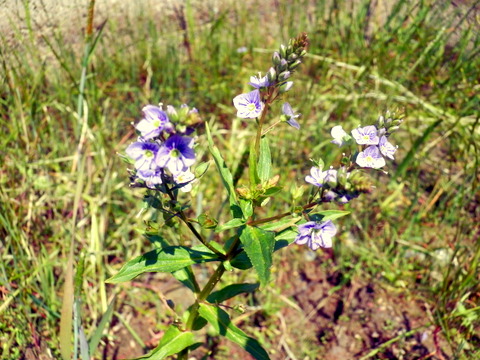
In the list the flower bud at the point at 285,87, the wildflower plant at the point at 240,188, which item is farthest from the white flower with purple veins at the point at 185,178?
the flower bud at the point at 285,87

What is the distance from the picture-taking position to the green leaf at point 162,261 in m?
2.18

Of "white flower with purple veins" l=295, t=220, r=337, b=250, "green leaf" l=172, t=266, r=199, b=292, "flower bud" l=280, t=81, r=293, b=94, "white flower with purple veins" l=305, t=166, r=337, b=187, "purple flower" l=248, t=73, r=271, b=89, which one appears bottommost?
"green leaf" l=172, t=266, r=199, b=292

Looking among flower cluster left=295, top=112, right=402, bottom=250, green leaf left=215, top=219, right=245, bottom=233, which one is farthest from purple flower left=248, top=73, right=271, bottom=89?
green leaf left=215, top=219, right=245, bottom=233

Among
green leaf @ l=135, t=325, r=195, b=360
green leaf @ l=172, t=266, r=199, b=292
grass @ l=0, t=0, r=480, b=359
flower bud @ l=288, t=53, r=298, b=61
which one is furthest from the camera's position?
grass @ l=0, t=0, r=480, b=359

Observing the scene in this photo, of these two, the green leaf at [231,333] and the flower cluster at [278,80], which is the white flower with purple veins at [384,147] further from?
the green leaf at [231,333]

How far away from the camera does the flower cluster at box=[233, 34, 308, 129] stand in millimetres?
2105

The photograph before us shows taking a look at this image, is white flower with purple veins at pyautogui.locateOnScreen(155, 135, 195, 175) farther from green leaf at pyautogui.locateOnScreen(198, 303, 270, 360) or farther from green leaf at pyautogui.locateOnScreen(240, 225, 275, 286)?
green leaf at pyautogui.locateOnScreen(198, 303, 270, 360)

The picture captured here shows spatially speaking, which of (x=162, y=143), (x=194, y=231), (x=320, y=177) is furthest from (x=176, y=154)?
(x=320, y=177)

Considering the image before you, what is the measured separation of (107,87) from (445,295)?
3.01 m

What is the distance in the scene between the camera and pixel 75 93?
3.78 meters

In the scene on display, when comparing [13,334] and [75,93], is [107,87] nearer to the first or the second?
[75,93]

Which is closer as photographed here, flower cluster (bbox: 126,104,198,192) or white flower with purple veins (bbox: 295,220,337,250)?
flower cluster (bbox: 126,104,198,192)

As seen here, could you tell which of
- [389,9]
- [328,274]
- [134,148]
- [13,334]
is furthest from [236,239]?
[389,9]

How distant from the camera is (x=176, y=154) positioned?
71.1 inches
